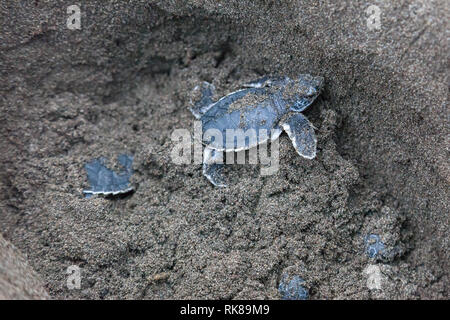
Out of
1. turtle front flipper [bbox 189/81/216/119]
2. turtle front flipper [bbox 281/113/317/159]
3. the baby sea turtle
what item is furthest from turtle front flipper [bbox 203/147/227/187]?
turtle front flipper [bbox 281/113/317/159]

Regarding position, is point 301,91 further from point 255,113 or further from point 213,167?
point 213,167

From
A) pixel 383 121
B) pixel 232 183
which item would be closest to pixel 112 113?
pixel 232 183

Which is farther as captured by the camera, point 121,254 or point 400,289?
point 121,254

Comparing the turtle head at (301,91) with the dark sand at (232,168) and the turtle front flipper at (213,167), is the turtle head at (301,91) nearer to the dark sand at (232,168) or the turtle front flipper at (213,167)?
the dark sand at (232,168)

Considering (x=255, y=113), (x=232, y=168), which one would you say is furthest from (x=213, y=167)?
(x=255, y=113)

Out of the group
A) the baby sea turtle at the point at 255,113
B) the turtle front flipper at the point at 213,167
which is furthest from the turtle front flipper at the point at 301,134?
the turtle front flipper at the point at 213,167

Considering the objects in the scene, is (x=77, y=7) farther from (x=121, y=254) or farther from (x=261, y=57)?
(x=121, y=254)
